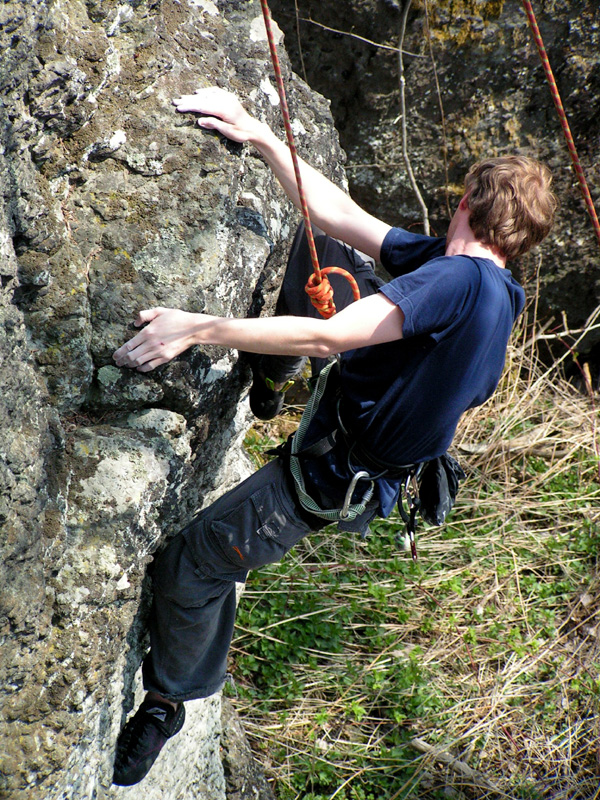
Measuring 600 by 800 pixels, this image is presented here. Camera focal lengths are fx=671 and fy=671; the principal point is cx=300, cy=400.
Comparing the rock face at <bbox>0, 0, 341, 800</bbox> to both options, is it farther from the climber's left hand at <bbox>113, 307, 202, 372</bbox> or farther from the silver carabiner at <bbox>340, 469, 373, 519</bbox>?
the silver carabiner at <bbox>340, 469, 373, 519</bbox>

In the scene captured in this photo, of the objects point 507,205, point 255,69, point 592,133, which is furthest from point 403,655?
point 592,133

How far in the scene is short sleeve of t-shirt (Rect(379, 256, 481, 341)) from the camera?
1.66 meters

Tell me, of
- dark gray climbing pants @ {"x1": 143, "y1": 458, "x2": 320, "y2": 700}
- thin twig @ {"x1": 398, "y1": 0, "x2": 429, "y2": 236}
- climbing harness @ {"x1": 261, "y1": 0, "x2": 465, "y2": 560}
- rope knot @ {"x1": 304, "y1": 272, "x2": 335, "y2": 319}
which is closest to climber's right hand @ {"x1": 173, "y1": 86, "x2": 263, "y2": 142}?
climbing harness @ {"x1": 261, "y1": 0, "x2": 465, "y2": 560}

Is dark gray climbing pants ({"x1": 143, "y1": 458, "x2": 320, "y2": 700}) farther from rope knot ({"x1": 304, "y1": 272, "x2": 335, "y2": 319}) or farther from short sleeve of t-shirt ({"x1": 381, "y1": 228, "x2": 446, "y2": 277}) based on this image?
short sleeve of t-shirt ({"x1": 381, "y1": 228, "x2": 446, "y2": 277})

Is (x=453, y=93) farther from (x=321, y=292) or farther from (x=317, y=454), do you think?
(x=317, y=454)

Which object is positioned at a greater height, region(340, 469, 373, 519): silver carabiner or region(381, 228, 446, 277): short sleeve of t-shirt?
region(381, 228, 446, 277): short sleeve of t-shirt

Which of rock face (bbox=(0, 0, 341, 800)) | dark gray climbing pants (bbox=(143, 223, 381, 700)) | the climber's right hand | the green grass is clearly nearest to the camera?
rock face (bbox=(0, 0, 341, 800))

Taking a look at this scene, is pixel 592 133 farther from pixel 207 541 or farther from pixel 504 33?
pixel 207 541

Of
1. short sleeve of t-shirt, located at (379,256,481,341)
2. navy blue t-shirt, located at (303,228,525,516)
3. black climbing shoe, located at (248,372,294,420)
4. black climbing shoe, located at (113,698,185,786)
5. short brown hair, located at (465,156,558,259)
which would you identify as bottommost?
black climbing shoe, located at (113,698,185,786)

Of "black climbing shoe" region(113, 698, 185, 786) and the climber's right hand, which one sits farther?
"black climbing shoe" region(113, 698, 185, 786)

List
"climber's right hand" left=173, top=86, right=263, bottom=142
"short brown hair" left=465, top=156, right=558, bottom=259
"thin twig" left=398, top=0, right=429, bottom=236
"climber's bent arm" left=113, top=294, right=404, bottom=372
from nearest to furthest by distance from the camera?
"climber's bent arm" left=113, top=294, right=404, bottom=372, "short brown hair" left=465, top=156, right=558, bottom=259, "climber's right hand" left=173, top=86, right=263, bottom=142, "thin twig" left=398, top=0, right=429, bottom=236

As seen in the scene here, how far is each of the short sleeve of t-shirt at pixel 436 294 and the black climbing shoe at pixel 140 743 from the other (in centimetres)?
146

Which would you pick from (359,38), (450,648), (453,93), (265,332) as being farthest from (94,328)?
(453,93)

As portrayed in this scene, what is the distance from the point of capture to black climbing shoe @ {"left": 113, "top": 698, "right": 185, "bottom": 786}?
2061 mm
